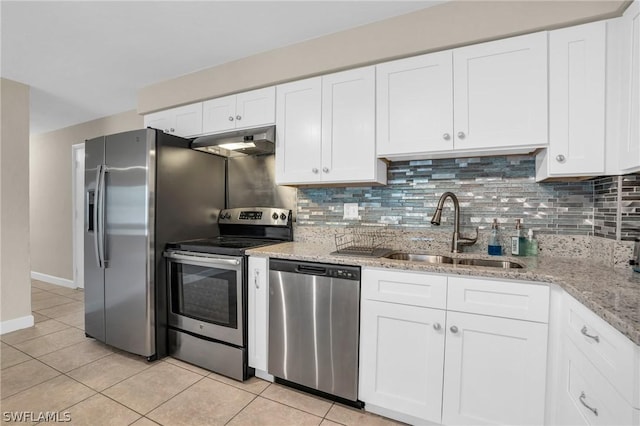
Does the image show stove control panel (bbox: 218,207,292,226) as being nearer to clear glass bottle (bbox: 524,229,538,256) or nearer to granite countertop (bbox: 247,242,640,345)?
granite countertop (bbox: 247,242,640,345)

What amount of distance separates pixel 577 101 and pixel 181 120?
9.70 feet

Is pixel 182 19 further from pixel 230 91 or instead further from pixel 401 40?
pixel 401 40

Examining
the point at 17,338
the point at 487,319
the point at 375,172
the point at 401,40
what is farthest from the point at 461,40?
the point at 17,338

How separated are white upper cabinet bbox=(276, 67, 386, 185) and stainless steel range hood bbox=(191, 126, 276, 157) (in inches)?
A: 4.0

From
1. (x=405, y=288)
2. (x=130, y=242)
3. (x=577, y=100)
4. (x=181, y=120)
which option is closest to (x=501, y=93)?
(x=577, y=100)

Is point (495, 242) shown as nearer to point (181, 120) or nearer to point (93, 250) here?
point (181, 120)

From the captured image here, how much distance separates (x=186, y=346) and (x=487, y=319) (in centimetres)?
212

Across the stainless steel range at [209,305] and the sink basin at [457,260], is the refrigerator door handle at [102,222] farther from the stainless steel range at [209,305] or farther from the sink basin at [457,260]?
the sink basin at [457,260]

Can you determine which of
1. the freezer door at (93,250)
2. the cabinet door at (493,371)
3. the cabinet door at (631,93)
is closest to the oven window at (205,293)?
the freezer door at (93,250)

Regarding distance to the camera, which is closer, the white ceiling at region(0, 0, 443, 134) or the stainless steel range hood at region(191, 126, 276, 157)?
the white ceiling at region(0, 0, 443, 134)

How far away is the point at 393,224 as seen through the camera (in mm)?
2236

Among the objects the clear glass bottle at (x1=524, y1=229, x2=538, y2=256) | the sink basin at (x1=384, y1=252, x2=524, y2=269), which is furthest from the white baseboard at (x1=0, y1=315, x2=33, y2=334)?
the clear glass bottle at (x1=524, y1=229, x2=538, y2=256)

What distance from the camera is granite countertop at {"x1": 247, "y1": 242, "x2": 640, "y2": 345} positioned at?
35.2 inches

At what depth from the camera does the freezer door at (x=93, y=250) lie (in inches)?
98.0
